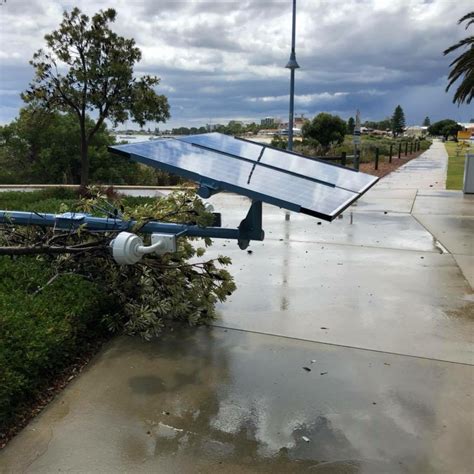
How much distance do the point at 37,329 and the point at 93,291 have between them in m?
0.88

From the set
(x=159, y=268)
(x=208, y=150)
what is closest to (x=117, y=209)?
(x=159, y=268)

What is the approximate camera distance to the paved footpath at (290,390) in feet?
9.00

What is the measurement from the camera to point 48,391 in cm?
334

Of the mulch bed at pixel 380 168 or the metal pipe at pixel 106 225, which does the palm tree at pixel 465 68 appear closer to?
the mulch bed at pixel 380 168

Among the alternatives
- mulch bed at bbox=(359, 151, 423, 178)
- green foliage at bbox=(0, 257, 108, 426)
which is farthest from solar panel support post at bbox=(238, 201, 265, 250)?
mulch bed at bbox=(359, 151, 423, 178)

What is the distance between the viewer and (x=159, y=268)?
4.15 meters

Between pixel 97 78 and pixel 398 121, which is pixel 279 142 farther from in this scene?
pixel 398 121

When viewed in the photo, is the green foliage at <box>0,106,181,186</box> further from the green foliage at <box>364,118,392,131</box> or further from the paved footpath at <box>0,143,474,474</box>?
the green foliage at <box>364,118,392,131</box>

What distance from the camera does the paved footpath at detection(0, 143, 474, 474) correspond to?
9.00 feet

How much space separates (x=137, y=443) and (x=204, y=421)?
16.8 inches

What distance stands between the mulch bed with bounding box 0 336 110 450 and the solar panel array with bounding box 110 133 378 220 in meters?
1.63

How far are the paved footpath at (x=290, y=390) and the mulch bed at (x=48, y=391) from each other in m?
0.06

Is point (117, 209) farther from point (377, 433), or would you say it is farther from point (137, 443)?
point (377, 433)

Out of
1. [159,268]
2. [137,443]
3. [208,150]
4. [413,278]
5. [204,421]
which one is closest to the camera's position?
[137,443]
